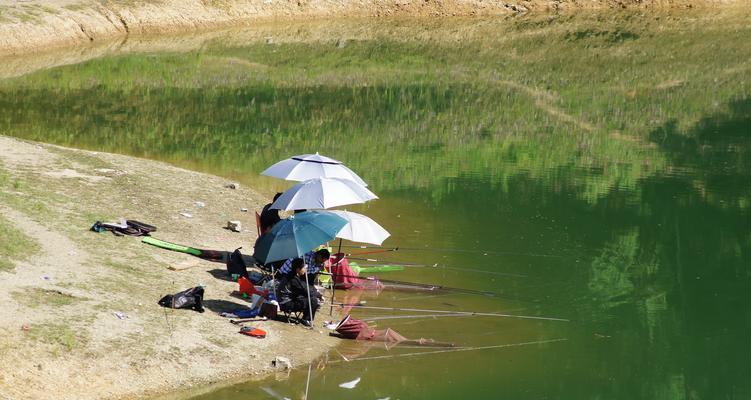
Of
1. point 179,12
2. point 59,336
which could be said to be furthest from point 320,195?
point 179,12

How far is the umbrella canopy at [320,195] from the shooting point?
53.2 ft

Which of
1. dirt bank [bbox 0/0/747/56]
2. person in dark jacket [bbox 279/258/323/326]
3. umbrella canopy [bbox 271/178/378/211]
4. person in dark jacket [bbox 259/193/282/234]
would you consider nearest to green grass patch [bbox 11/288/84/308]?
person in dark jacket [bbox 279/258/323/326]

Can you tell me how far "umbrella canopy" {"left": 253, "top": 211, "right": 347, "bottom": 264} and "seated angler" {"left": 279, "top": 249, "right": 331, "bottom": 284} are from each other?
38cm

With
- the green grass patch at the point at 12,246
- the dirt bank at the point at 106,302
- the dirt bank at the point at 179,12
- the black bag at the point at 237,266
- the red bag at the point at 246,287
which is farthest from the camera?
the dirt bank at the point at 179,12

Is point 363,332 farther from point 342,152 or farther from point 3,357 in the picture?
point 342,152

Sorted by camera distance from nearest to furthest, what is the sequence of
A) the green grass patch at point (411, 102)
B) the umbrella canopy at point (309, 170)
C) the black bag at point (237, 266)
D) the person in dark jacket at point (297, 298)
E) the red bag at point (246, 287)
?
the person in dark jacket at point (297, 298) → the red bag at point (246, 287) → the black bag at point (237, 266) → the umbrella canopy at point (309, 170) → the green grass patch at point (411, 102)

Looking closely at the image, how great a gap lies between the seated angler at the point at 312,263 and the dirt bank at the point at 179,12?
105ft

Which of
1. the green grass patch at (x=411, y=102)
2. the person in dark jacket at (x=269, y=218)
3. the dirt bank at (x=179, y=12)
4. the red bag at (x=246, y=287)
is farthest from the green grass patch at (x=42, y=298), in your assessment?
the dirt bank at (x=179, y=12)

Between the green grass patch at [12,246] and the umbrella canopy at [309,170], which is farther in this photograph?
the umbrella canopy at [309,170]

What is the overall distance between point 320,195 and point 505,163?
39.2 ft

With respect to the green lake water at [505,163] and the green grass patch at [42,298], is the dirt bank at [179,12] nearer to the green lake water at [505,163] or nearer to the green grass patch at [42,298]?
the green lake water at [505,163]

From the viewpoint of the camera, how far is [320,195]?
1630 centimetres

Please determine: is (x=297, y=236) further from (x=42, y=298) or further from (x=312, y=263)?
(x=42, y=298)

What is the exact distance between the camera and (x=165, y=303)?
14.6 m
